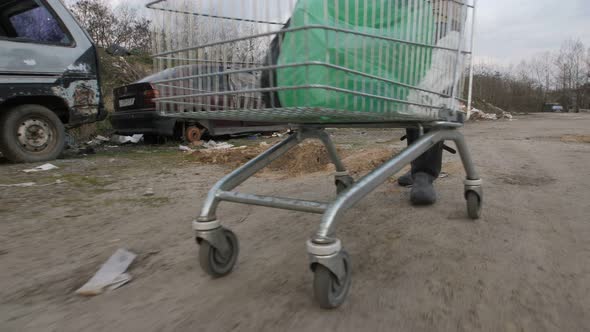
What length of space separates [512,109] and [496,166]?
105ft

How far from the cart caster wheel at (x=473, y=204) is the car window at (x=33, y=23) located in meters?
4.87

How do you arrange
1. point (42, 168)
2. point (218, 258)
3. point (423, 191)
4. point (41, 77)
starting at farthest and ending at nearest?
point (41, 77)
point (42, 168)
point (423, 191)
point (218, 258)

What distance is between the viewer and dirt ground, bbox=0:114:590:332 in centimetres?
146

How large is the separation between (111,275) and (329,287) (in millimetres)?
1008

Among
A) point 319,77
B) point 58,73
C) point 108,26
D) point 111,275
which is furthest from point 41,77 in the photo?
point 108,26

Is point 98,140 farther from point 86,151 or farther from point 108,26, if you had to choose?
point 108,26

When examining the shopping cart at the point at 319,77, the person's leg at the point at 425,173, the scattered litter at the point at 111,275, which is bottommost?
the scattered litter at the point at 111,275

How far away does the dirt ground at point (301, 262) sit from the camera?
146cm

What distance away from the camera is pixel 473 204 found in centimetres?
245

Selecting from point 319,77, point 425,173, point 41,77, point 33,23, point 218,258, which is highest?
point 33,23

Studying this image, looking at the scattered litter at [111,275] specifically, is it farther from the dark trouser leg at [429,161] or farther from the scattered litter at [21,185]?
the scattered litter at [21,185]

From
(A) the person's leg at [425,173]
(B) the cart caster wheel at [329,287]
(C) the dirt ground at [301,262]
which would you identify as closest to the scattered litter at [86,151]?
(C) the dirt ground at [301,262]

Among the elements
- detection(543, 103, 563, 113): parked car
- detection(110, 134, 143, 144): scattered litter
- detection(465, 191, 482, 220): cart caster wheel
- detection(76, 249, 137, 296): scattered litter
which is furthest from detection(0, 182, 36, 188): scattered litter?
detection(543, 103, 563, 113): parked car

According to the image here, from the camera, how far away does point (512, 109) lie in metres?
32.5
